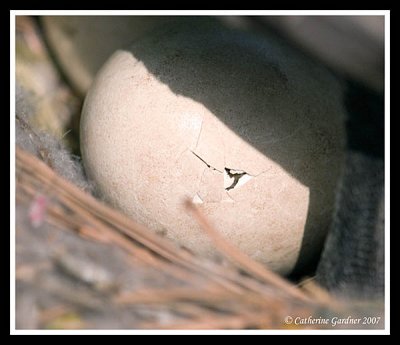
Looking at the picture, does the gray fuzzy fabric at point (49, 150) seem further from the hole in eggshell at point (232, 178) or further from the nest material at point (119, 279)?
the hole in eggshell at point (232, 178)

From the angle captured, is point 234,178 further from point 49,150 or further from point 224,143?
point 49,150

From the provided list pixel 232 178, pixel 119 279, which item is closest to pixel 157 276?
pixel 119 279

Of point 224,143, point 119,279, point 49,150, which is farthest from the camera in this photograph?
point 49,150

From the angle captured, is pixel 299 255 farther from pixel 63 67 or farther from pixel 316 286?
pixel 63 67

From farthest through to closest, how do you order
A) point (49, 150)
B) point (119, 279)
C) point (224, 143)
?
point (49, 150)
point (224, 143)
point (119, 279)

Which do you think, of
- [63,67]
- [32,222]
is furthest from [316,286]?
[63,67]

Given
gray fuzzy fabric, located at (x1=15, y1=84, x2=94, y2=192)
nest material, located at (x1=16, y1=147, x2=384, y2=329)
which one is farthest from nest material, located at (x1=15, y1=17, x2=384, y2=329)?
gray fuzzy fabric, located at (x1=15, y1=84, x2=94, y2=192)

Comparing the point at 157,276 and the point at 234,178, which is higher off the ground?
the point at 234,178

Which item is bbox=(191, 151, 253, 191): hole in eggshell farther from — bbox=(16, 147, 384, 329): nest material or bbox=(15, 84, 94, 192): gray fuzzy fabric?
bbox=(15, 84, 94, 192): gray fuzzy fabric
